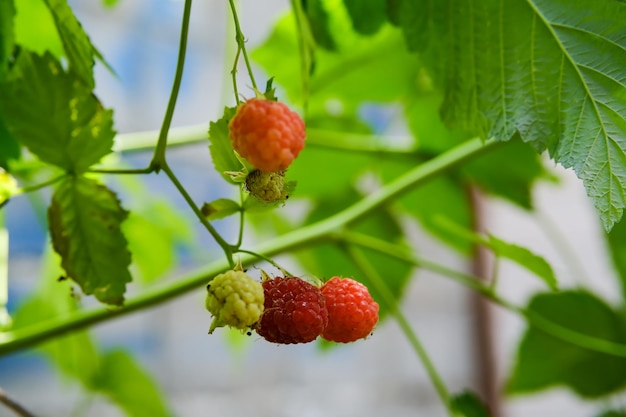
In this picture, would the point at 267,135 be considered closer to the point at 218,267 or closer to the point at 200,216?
the point at 200,216

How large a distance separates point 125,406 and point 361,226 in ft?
0.85

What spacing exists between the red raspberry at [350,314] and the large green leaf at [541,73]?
90 mm

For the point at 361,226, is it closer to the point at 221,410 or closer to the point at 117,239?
the point at 117,239

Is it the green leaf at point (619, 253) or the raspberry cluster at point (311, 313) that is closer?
the raspberry cluster at point (311, 313)

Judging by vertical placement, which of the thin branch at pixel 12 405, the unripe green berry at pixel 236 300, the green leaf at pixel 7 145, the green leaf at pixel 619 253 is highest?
the green leaf at pixel 7 145

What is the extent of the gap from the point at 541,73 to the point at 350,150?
0.95 ft

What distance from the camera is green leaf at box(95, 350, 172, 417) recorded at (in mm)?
620

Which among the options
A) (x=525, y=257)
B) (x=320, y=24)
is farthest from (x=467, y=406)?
(x=320, y=24)

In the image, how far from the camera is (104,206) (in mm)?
324

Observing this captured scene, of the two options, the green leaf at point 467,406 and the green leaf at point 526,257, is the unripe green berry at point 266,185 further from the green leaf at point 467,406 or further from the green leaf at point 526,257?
the green leaf at point 467,406

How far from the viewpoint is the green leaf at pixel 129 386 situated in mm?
620

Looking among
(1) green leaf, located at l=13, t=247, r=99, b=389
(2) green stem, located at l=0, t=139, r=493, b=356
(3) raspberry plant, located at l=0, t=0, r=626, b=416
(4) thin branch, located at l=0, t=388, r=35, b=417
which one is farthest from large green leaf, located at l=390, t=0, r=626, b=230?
(1) green leaf, located at l=13, t=247, r=99, b=389

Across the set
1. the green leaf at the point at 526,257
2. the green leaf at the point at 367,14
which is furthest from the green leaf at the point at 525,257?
the green leaf at the point at 367,14

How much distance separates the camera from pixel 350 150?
594 millimetres
